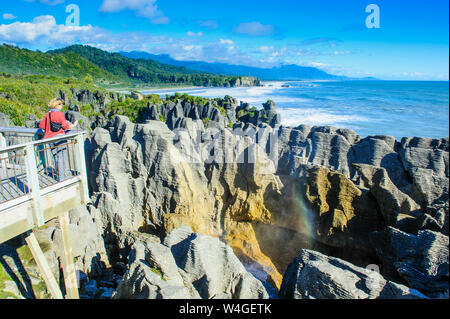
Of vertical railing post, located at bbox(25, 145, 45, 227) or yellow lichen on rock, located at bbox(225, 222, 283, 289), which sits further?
yellow lichen on rock, located at bbox(225, 222, 283, 289)

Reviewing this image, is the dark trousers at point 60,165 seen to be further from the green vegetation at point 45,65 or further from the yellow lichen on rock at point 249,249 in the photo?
the green vegetation at point 45,65

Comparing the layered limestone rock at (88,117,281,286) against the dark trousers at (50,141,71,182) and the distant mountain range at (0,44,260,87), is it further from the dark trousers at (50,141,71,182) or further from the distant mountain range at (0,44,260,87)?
the distant mountain range at (0,44,260,87)

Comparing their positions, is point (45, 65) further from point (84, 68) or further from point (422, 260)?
point (422, 260)

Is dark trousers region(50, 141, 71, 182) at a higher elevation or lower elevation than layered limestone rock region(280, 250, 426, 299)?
higher

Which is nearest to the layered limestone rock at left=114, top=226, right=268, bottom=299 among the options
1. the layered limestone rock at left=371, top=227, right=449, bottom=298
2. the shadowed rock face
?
the shadowed rock face
